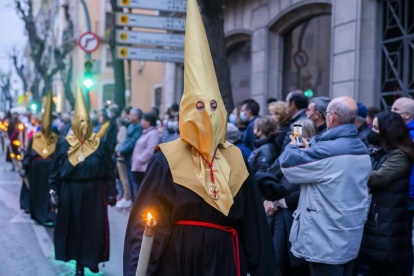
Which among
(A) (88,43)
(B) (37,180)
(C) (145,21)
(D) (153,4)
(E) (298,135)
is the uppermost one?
(D) (153,4)

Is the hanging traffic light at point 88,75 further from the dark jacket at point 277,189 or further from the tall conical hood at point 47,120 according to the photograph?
the dark jacket at point 277,189

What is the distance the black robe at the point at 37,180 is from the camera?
10617 millimetres

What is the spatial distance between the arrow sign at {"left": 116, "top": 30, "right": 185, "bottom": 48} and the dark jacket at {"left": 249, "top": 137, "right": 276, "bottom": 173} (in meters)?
7.01

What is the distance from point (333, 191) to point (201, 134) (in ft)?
5.55

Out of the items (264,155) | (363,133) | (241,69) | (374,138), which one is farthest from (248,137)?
(241,69)

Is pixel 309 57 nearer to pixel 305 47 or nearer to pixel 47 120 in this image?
pixel 305 47

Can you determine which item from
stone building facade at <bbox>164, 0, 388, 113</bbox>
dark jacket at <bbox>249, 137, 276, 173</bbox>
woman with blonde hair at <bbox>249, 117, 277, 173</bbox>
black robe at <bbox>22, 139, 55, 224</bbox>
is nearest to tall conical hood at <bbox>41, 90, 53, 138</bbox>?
black robe at <bbox>22, 139, 55, 224</bbox>

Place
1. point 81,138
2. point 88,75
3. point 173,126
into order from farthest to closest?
point 88,75, point 173,126, point 81,138

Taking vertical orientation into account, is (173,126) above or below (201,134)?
below

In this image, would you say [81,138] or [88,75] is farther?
[88,75]

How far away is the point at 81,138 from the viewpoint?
7426mm

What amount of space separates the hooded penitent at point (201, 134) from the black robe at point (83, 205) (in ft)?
12.5

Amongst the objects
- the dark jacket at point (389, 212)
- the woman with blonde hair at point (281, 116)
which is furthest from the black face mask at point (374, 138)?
the woman with blonde hair at point (281, 116)

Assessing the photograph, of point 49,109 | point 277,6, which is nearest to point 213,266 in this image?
point 49,109
